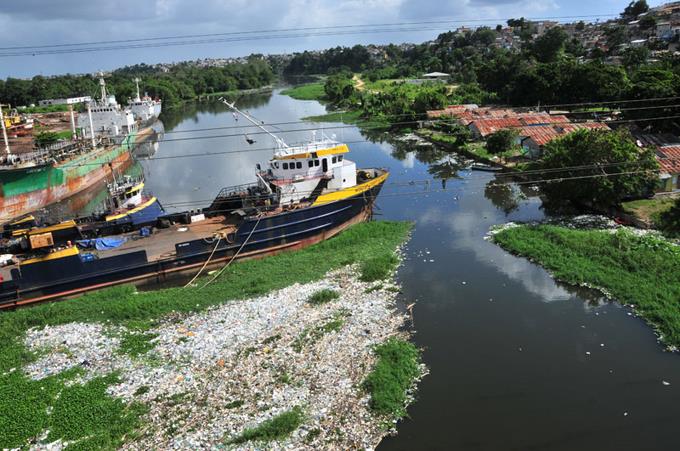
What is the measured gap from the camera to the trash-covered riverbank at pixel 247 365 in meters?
10.0

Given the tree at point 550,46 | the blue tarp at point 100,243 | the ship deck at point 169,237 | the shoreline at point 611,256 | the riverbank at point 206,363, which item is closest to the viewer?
the riverbank at point 206,363


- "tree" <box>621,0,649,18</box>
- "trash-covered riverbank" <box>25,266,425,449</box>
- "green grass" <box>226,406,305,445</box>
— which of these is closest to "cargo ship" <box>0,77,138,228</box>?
"trash-covered riverbank" <box>25,266,425,449</box>

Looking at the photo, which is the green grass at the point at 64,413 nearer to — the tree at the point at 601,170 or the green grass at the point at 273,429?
the green grass at the point at 273,429

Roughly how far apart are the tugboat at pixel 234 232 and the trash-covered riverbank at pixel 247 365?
2750 millimetres

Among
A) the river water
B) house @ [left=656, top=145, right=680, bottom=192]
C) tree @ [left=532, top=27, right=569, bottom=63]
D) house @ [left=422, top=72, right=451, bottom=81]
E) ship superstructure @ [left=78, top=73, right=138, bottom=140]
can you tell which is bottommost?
the river water

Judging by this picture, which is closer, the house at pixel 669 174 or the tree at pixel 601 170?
the tree at pixel 601 170

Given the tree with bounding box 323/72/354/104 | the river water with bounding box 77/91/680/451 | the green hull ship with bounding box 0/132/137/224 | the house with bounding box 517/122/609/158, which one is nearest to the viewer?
the river water with bounding box 77/91/680/451

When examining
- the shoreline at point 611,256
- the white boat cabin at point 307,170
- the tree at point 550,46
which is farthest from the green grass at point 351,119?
the shoreline at point 611,256

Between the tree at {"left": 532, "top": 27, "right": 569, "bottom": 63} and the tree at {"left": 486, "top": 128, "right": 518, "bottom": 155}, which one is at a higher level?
the tree at {"left": 532, "top": 27, "right": 569, "bottom": 63}

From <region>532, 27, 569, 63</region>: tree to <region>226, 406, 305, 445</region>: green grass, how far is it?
69909 millimetres

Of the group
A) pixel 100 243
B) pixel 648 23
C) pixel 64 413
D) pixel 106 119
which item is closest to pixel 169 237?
pixel 100 243

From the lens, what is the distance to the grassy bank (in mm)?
14262

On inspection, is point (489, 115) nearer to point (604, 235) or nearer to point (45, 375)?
point (604, 235)

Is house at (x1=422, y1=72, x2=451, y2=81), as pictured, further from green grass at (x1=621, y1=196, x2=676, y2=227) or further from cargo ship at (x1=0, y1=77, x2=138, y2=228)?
green grass at (x1=621, y1=196, x2=676, y2=227)
